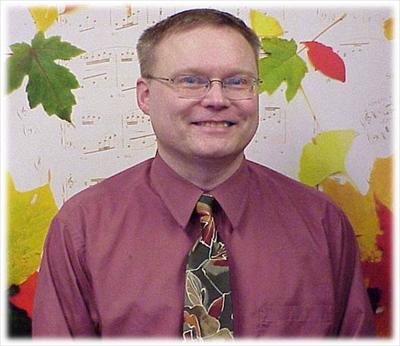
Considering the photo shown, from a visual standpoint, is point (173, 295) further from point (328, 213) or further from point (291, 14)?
point (291, 14)

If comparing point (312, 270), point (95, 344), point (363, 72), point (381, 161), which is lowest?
point (95, 344)

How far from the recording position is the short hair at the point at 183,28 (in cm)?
139

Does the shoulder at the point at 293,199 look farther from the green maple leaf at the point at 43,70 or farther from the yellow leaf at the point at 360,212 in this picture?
the green maple leaf at the point at 43,70

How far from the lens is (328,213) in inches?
59.2

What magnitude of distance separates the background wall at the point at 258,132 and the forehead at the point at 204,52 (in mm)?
279

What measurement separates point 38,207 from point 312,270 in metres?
0.63

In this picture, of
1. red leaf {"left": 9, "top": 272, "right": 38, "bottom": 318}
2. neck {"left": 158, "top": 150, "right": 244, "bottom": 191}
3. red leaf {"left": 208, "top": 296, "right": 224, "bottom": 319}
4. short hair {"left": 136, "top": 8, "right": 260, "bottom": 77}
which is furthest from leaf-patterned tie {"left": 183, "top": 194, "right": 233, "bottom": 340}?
red leaf {"left": 9, "top": 272, "right": 38, "bottom": 318}

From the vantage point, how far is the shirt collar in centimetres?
140

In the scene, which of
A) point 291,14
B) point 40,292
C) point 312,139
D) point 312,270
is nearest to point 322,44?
point 291,14

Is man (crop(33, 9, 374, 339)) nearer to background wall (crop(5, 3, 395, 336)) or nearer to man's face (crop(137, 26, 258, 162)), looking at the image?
man's face (crop(137, 26, 258, 162))

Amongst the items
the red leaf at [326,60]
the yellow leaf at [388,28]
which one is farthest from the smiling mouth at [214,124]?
the yellow leaf at [388,28]

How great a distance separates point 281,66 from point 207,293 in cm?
60

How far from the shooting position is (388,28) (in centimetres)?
168

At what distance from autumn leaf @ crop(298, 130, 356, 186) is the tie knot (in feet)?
1.21
